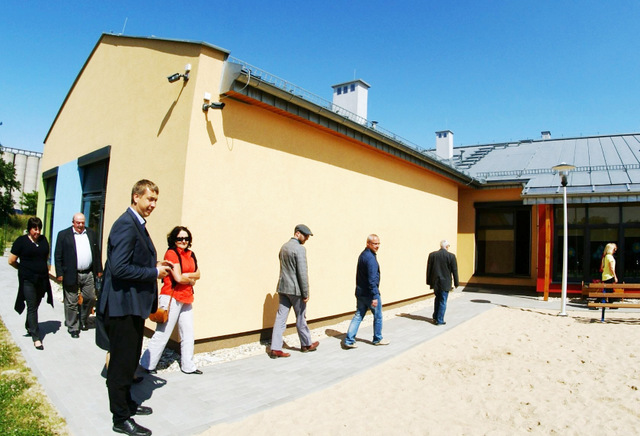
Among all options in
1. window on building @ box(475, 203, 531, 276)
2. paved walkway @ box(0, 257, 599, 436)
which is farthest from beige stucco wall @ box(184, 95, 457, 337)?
window on building @ box(475, 203, 531, 276)

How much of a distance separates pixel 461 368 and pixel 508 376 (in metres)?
0.62

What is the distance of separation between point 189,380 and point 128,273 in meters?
2.11

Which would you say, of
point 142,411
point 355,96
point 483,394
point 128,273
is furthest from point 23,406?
point 355,96

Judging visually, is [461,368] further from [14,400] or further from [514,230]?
[514,230]

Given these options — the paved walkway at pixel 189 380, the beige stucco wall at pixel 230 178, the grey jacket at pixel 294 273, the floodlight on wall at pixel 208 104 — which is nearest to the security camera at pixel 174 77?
the beige stucco wall at pixel 230 178

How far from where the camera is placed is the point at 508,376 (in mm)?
5484

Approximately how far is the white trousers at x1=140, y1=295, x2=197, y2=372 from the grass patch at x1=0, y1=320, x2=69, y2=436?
107cm

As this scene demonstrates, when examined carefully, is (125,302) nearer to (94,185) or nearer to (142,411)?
(142,411)

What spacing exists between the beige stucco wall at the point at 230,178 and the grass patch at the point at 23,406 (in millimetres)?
1933

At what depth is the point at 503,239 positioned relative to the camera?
14.8 m

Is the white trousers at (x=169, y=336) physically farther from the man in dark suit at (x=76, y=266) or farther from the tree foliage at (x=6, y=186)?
the tree foliage at (x=6, y=186)

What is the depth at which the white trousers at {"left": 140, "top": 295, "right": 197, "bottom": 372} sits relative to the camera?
4.81 meters

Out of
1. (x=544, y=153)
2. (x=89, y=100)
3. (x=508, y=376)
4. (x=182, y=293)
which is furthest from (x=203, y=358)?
(x=544, y=153)

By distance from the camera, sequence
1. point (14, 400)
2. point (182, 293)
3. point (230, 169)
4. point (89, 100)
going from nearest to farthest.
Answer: point (14, 400), point (182, 293), point (230, 169), point (89, 100)
